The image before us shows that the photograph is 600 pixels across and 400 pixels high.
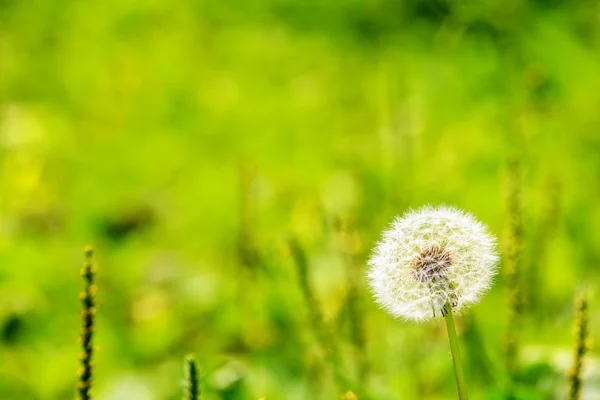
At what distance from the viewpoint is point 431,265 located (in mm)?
787

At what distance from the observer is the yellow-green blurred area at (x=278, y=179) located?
1.67 m

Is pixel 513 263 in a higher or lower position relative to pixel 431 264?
higher

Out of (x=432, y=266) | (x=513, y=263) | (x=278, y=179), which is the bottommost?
→ (x=432, y=266)

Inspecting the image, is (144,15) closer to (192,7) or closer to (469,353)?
(192,7)

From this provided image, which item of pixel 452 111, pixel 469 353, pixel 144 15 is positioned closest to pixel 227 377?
pixel 469 353

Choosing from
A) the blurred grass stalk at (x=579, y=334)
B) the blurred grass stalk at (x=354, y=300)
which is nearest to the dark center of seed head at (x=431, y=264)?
the blurred grass stalk at (x=579, y=334)

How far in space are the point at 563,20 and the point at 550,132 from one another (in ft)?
2.26

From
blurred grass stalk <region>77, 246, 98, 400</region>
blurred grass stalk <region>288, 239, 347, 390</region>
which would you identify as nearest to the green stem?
blurred grass stalk <region>77, 246, 98, 400</region>

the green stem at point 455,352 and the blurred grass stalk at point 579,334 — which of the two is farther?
the blurred grass stalk at point 579,334

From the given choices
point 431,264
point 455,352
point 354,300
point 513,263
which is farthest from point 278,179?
point 455,352

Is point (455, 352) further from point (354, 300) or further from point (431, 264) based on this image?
point (354, 300)

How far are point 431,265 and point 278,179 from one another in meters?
2.07

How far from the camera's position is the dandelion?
759 mm

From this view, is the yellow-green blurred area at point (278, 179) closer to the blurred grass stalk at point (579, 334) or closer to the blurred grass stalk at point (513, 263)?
the blurred grass stalk at point (513, 263)
